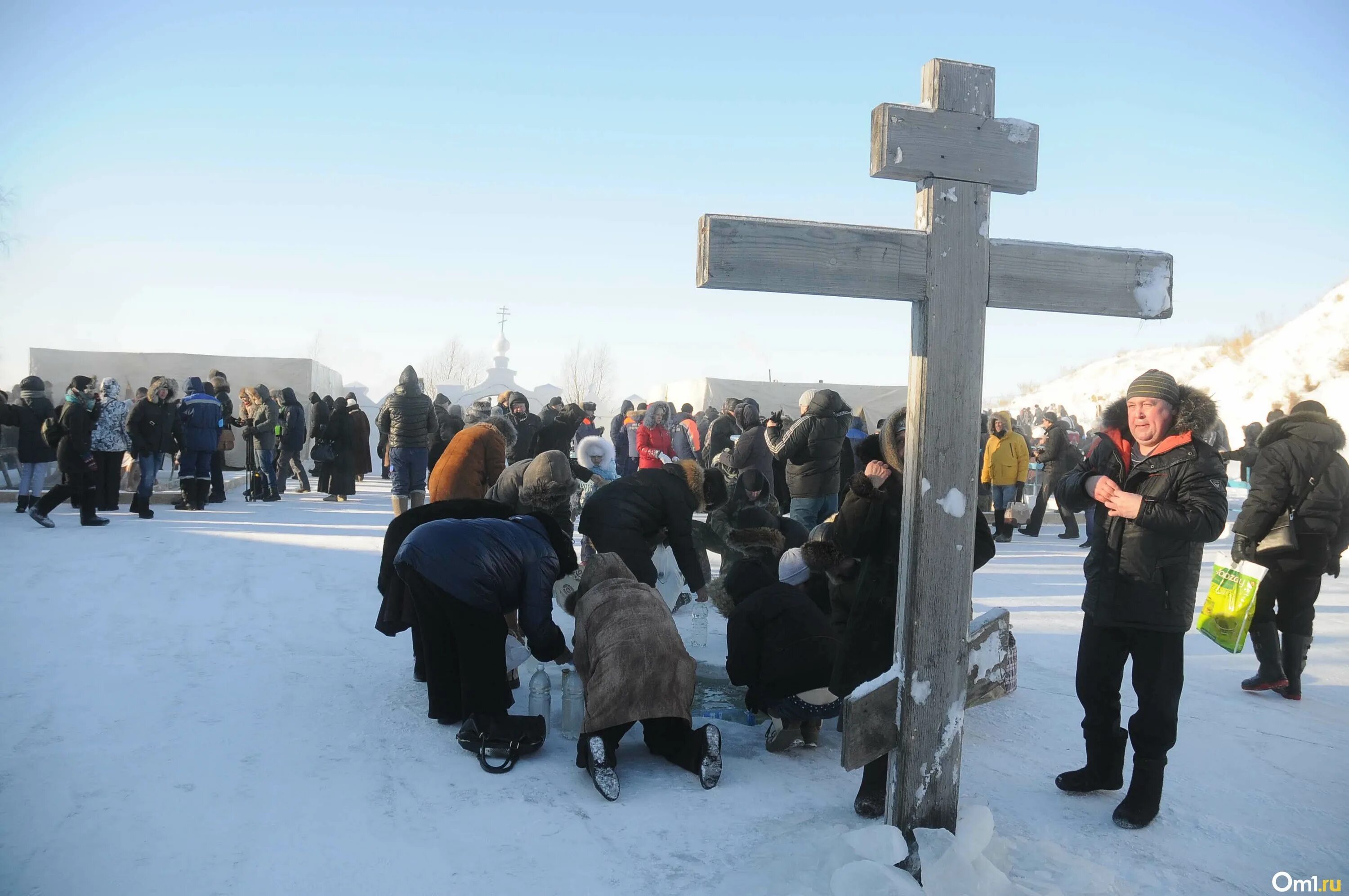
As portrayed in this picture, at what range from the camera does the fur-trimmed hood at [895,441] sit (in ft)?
12.1

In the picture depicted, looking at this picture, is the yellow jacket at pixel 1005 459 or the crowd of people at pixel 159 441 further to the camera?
the yellow jacket at pixel 1005 459

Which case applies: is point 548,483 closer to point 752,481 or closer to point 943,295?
point 752,481

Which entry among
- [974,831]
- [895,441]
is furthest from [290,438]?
[974,831]

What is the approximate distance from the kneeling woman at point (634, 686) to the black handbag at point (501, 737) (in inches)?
10.1

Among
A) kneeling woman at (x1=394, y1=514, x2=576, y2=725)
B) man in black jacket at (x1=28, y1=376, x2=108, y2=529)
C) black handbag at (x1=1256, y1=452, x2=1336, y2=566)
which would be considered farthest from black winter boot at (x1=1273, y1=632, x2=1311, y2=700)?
man in black jacket at (x1=28, y1=376, x2=108, y2=529)

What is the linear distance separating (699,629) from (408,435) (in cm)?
494

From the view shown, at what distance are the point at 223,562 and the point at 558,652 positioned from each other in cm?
557

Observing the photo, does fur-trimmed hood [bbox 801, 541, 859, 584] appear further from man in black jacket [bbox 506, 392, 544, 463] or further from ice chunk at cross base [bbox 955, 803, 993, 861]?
man in black jacket [bbox 506, 392, 544, 463]

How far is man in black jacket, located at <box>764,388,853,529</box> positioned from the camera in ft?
27.4

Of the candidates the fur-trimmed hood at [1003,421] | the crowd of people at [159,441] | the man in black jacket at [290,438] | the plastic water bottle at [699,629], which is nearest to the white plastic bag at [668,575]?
the plastic water bottle at [699,629]

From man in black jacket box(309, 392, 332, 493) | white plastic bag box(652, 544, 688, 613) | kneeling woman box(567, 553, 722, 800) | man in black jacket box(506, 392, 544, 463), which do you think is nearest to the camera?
kneeling woman box(567, 553, 722, 800)

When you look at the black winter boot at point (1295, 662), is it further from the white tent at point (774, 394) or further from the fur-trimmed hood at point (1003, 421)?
the white tent at point (774, 394)

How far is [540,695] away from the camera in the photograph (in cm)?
467

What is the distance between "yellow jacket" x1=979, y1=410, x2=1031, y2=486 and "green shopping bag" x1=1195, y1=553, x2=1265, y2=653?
21.8 feet
